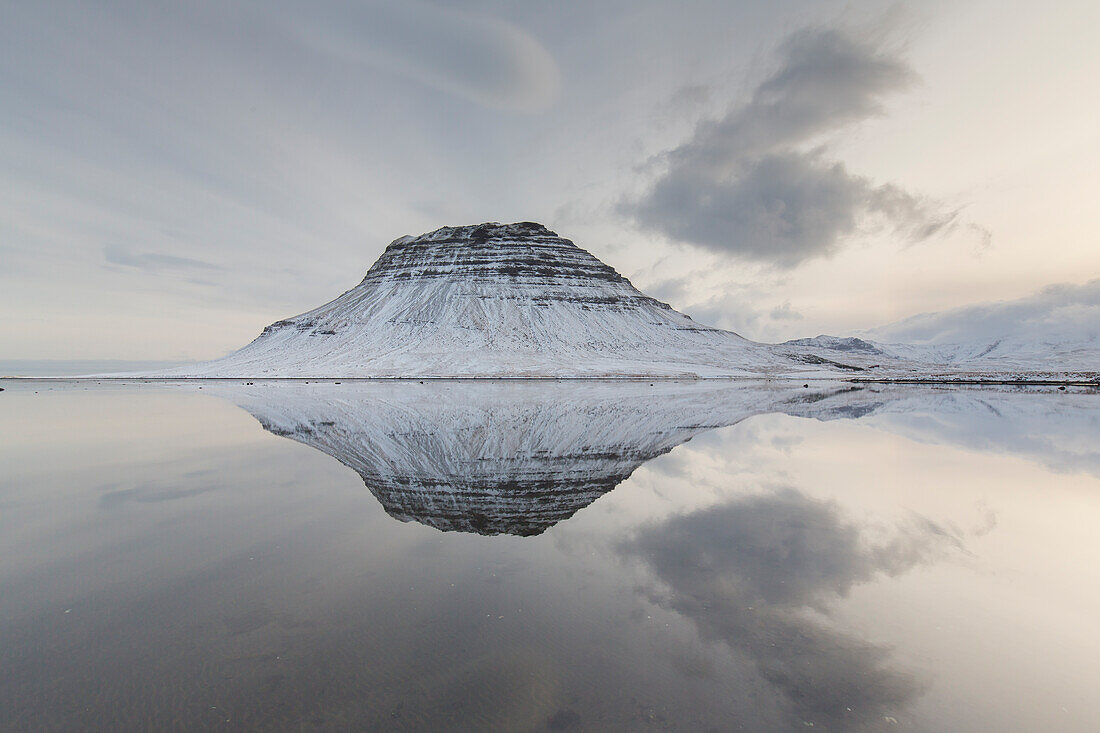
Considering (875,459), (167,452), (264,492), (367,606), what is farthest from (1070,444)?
(167,452)

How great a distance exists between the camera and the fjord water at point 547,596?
5.13 metres

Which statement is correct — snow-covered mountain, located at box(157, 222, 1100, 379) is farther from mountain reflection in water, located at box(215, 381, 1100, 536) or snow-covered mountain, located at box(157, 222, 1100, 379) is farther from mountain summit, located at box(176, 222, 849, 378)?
mountain reflection in water, located at box(215, 381, 1100, 536)

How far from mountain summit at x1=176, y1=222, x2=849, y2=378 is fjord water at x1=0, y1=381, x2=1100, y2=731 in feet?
323

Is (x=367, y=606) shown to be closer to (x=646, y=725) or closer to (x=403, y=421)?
(x=646, y=725)

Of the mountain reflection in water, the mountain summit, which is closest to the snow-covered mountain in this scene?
the mountain summit

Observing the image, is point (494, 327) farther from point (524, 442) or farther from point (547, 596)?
point (547, 596)

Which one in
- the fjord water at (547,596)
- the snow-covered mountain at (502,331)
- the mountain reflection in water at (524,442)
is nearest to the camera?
the fjord water at (547,596)

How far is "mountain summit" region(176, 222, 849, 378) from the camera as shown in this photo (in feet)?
421

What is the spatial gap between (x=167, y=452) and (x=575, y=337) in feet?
446

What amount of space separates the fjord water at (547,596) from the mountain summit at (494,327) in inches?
3879

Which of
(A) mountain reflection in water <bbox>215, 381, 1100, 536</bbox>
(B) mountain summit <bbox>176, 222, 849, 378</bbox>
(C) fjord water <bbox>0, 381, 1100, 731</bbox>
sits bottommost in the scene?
(C) fjord water <bbox>0, 381, 1100, 731</bbox>

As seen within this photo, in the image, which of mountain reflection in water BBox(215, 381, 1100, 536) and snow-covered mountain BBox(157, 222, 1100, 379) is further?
snow-covered mountain BBox(157, 222, 1100, 379)

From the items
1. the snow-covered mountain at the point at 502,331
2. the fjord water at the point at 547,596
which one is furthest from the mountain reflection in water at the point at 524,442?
the snow-covered mountain at the point at 502,331

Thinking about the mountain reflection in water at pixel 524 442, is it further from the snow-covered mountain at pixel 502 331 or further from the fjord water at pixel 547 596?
the snow-covered mountain at pixel 502 331
